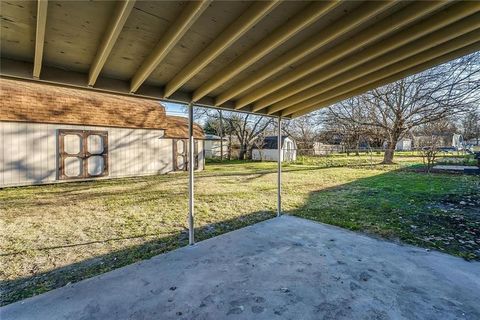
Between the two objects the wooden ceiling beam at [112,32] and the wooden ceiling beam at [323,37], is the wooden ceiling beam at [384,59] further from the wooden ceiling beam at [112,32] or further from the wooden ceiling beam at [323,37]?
the wooden ceiling beam at [112,32]

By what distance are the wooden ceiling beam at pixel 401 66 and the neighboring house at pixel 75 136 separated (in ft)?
22.3

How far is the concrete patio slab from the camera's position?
1986 mm

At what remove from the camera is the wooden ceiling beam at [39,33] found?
1.48 meters

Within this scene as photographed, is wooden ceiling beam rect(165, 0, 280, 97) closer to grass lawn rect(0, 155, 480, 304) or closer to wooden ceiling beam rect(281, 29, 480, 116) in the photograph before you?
wooden ceiling beam rect(281, 29, 480, 116)

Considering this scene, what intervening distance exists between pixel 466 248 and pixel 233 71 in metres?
3.73

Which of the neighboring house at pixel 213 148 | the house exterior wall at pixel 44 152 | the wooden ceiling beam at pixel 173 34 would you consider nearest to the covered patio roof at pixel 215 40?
the wooden ceiling beam at pixel 173 34

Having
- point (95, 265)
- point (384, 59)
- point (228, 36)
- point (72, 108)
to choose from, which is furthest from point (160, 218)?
point (72, 108)

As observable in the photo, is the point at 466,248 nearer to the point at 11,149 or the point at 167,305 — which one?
the point at 167,305

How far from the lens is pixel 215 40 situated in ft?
7.43

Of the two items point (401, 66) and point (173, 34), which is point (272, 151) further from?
point (173, 34)

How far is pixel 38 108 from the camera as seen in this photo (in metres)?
9.19

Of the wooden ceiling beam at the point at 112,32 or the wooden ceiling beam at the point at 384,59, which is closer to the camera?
the wooden ceiling beam at the point at 112,32

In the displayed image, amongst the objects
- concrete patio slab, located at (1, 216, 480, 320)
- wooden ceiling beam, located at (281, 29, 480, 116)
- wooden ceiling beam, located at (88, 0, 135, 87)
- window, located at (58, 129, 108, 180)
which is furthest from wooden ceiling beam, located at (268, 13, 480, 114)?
window, located at (58, 129, 108, 180)

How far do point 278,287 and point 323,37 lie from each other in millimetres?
2330
